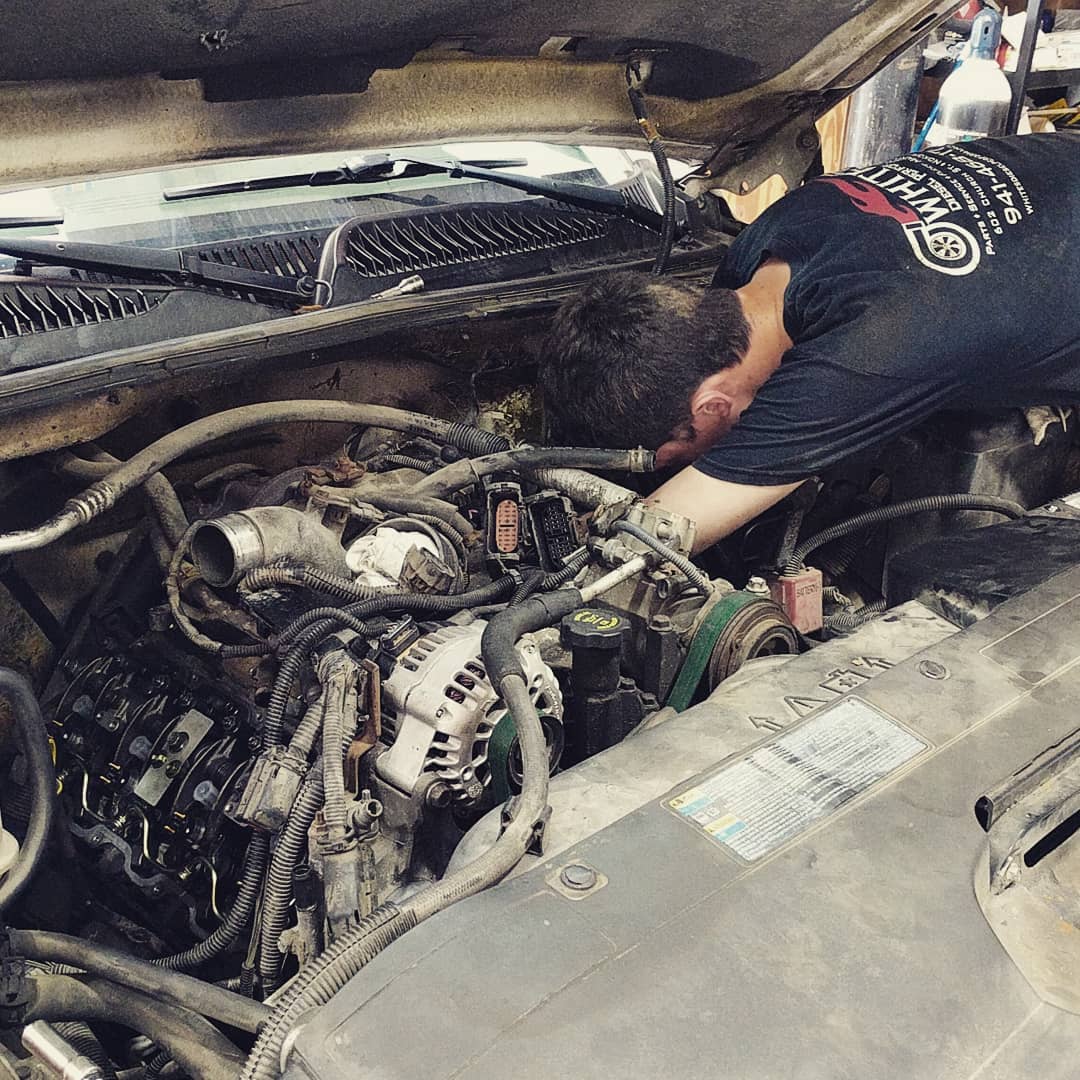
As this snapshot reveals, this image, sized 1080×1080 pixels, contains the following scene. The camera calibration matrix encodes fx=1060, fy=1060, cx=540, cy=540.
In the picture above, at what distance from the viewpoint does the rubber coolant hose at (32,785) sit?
1239 millimetres

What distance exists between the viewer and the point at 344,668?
49.0 inches

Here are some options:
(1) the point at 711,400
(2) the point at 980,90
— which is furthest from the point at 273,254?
(2) the point at 980,90

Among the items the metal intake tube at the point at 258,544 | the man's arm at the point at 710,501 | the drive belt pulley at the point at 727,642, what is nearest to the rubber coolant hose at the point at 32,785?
the metal intake tube at the point at 258,544

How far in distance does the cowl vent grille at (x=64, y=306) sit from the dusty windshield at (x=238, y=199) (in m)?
0.13

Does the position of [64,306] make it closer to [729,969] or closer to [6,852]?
[6,852]

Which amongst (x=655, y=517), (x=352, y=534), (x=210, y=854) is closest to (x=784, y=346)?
(x=655, y=517)

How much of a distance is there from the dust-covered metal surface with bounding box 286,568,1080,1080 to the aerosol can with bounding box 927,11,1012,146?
329cm

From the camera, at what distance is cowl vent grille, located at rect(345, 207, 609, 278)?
1.87 metres

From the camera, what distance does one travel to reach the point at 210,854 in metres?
1.41

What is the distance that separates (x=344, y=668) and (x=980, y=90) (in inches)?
134

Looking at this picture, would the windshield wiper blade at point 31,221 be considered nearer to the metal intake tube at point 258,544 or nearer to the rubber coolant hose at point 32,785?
the metal intake tube at point 258,544

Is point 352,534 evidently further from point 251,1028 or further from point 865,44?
point 865,44

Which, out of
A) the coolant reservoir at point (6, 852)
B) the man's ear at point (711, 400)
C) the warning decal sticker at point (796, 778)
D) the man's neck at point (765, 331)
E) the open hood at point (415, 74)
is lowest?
the coolant reservoir at point (6, 852)

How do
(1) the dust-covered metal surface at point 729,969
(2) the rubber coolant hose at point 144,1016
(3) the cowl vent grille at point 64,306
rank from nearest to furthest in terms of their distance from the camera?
1. (1) the dust-covered metal surface at point 729,969
2. (2) the rubber coolant hose at point 144,1016
3. (3) the cowl vent grille at point 64,306
